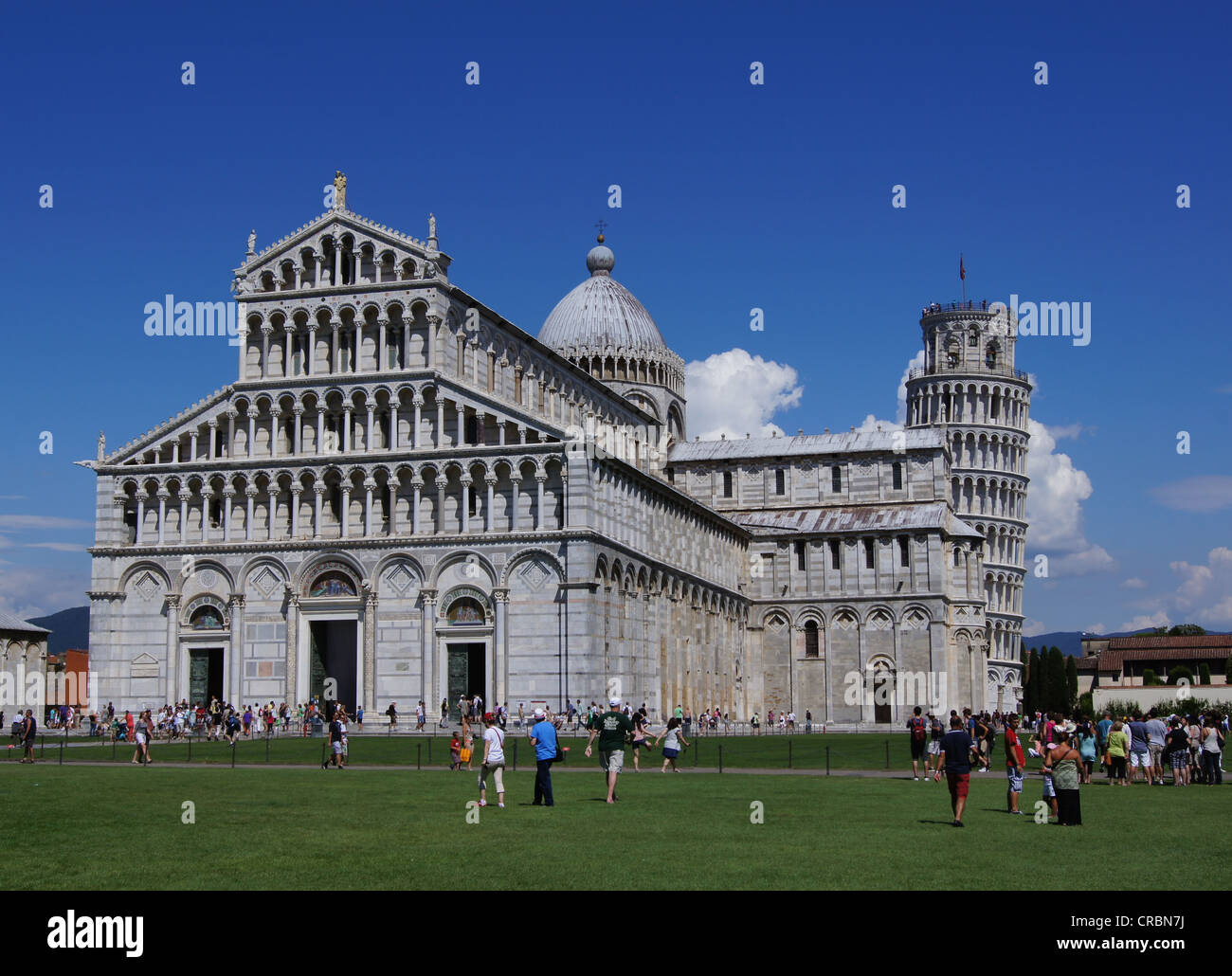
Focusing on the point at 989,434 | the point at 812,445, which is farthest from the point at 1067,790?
the point at 989,434

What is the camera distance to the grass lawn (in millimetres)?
18578

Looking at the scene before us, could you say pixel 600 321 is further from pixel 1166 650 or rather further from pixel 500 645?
pixel 1166 650

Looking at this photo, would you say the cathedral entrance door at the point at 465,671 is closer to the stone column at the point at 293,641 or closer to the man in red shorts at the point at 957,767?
the stone column at the point at 293,641

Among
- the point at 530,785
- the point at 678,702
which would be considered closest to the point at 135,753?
the point at 530,785

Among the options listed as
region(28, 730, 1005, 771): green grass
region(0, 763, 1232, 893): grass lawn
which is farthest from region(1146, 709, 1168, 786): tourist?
→ region(28, 730, 1005, 771): green grass

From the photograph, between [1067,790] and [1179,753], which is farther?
[1179,753]

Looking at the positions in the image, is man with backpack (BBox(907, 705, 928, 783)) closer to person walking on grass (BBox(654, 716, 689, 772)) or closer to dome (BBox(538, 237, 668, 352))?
person walking on grass (BBox(654, 716, 689, 772))

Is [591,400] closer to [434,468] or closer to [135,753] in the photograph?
[434,468]

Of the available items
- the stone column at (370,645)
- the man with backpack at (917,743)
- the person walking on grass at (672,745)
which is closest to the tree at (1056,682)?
the stone column at (370,645)

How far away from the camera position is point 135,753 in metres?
47.5

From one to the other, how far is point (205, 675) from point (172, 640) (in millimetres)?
2374

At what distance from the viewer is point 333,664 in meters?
75.1

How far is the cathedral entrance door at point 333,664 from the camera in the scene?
7138 centimetres

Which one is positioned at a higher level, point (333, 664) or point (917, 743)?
point (333, 664)
